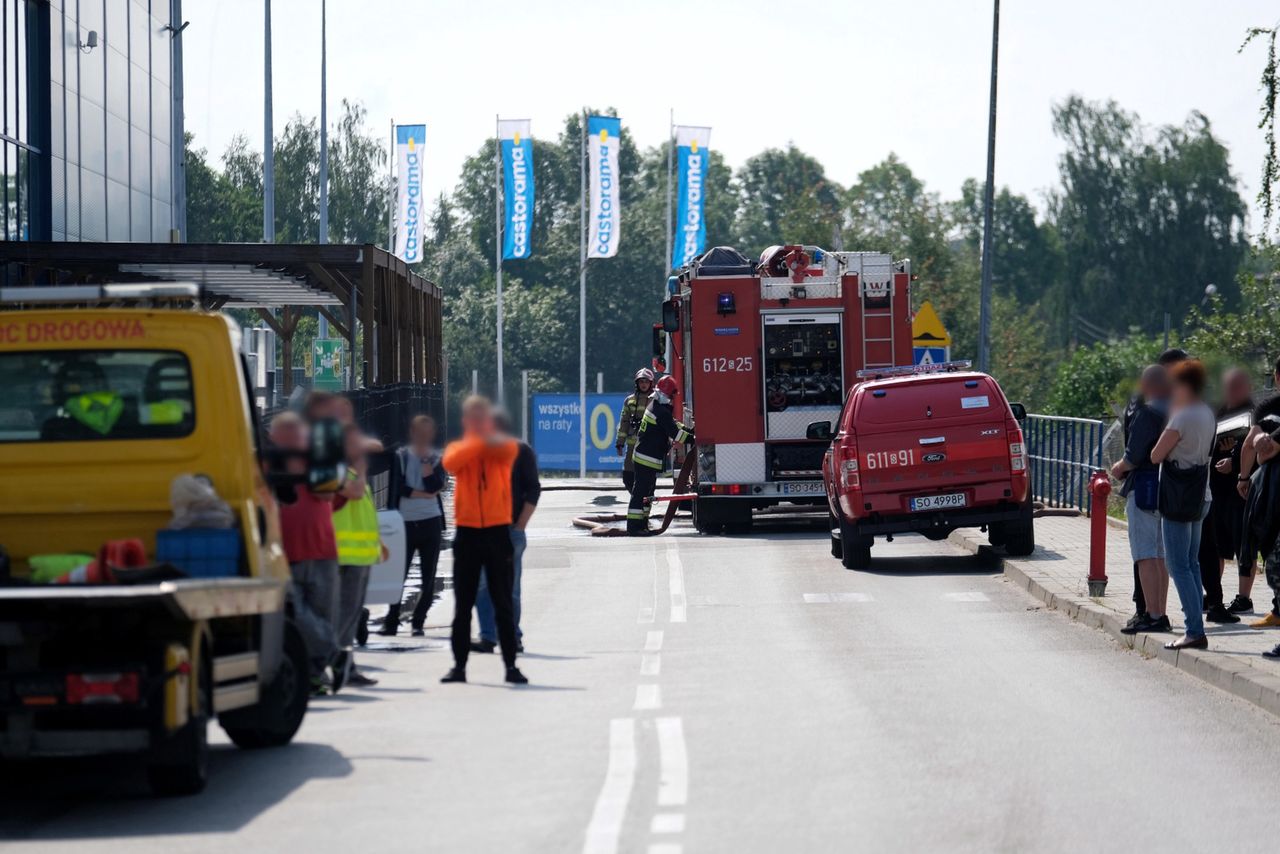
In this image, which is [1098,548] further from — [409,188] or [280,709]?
[409,188]

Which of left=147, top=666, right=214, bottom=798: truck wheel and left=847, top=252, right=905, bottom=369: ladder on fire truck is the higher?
left=847, top=252, right=905, bottom=369: ladder on fire truck

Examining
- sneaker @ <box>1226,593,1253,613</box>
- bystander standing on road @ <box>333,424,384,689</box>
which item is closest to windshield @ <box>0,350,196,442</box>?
bystander standing on road @ <box>333,424,384,689</box>

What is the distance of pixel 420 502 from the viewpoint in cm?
1537

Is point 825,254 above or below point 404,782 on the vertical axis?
above

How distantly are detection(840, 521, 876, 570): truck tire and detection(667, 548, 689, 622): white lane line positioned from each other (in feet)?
5.44

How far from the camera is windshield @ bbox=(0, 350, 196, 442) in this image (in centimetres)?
955

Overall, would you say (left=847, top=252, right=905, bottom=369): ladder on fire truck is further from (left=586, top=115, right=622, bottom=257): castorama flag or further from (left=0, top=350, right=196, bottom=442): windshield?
(left=586, top=115, right=622, bottom=257): castorama flag

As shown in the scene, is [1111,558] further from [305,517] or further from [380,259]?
[305,517]

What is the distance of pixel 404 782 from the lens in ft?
29.3

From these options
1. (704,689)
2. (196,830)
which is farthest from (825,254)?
(196,830)

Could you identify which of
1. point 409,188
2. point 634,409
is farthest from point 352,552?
point 409,188

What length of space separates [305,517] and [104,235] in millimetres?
24818

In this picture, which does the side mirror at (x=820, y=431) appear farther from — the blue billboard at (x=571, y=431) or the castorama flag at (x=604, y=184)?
the castorama flag at (x=604, y=184)

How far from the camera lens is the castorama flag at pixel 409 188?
5466cm
